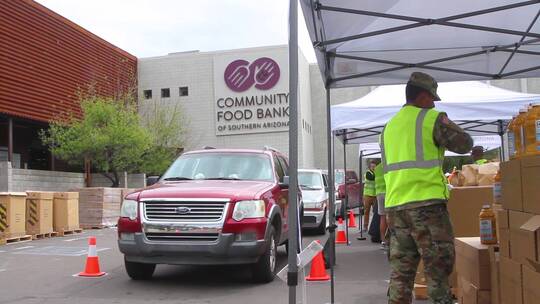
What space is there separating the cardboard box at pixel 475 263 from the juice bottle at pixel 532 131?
41.6 inches

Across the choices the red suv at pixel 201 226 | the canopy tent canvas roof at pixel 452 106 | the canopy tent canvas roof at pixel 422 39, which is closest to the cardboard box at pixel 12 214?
the red suv at pixel 201 226

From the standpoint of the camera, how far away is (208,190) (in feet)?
24.6

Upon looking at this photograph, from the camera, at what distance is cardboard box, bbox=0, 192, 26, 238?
539 inches

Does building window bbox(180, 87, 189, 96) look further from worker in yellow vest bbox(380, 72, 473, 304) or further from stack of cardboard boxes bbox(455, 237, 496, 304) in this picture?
worker in yellow vest bbox(380, 72, 473, 304)

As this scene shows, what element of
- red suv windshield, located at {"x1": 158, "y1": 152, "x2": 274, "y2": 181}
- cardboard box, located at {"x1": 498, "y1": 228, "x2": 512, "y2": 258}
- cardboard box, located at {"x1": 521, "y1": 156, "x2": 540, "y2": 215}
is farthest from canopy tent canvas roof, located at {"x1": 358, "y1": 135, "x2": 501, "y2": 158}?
cardboard box, located at {"x1": 521, "y1": 156, "x2": 540, "y2": 215}

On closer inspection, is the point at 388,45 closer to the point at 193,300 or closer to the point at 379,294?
the point at 379,294

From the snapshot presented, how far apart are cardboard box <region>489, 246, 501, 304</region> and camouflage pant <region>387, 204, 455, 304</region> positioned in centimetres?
41

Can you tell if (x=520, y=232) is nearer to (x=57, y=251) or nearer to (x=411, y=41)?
(x=411, y=41)

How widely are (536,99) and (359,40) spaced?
479 centimetres

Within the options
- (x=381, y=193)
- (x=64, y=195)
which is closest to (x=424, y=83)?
(x=381, y=193)

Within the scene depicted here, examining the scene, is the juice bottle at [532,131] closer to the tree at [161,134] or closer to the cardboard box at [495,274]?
the cardboard box at [495,274]

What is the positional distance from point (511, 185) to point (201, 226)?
13.4 ft

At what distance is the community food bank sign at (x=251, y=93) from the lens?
35531 millimetres

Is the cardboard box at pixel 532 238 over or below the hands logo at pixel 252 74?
below
